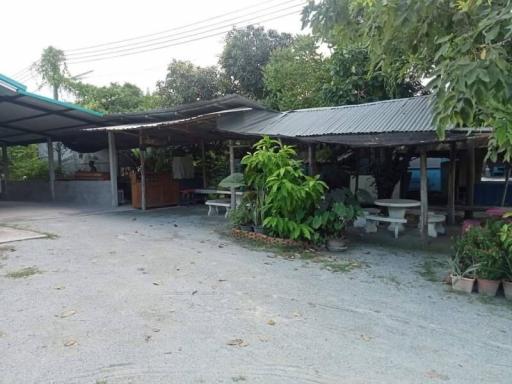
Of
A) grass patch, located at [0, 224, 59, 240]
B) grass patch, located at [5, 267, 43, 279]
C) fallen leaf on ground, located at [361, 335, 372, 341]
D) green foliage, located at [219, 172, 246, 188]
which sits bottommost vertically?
fallen leaf on ground, located at [361, 335, 372, 341]

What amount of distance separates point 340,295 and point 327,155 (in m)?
6.68

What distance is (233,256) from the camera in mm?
6266

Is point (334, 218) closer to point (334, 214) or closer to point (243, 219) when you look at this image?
point (334, 214)

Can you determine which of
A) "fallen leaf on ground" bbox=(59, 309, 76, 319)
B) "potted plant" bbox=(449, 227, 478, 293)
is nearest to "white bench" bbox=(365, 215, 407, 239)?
"potted plant" bbox=(449, 227, 478, 293)

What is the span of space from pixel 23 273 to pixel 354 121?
6917mm

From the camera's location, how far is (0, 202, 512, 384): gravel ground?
2826 millimetres

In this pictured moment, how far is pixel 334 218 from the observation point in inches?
264

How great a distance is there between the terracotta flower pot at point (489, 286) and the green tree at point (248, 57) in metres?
14.7

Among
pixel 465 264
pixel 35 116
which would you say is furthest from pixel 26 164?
pixel 465 264

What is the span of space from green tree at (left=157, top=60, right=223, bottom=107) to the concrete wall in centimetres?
655

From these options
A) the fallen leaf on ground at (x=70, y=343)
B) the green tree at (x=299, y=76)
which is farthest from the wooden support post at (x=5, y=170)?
the fallen leaf on ground at (x=70, y=343)

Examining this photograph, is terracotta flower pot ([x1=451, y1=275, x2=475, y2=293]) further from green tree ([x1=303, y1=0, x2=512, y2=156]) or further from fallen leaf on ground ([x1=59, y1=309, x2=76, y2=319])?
fallen leaf on ground ([x1=59, y1=309, x2=76, y2=319])

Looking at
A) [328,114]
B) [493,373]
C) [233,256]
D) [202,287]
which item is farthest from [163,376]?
[328,114]

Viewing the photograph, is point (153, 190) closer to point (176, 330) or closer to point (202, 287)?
point (202, 287)
